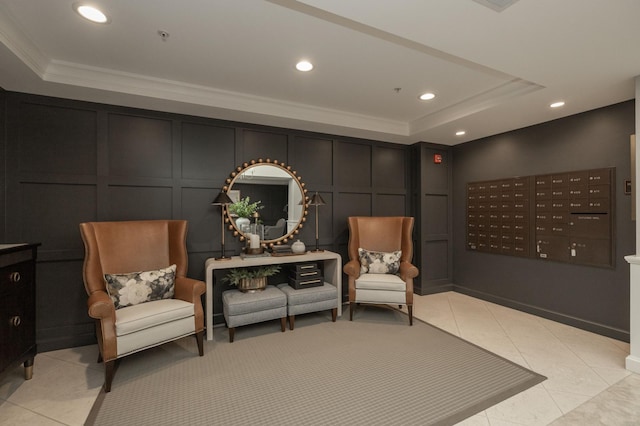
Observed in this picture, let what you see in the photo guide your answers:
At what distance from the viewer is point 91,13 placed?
1903mm

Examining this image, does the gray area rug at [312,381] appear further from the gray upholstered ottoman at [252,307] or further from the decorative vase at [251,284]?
the decorative vase at [251,284]

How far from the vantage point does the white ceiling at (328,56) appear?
5.85ft

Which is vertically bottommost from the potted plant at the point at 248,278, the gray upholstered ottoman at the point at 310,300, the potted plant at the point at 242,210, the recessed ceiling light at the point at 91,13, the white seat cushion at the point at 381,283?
the gray upholstered ottoman at the point at 310,300

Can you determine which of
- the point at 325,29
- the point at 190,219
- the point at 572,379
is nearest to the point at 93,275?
the point at 190,219

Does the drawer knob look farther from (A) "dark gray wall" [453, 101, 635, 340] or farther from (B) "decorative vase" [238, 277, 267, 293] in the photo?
(A) "dark gray wall" [453, 101, 635, 340]

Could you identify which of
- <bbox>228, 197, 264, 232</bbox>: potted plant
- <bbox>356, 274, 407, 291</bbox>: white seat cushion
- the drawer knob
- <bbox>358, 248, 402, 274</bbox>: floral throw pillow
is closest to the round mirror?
<bbox>228, 197, 264, 232</bbox>: potted plant

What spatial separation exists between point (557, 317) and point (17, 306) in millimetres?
5164

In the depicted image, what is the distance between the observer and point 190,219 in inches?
131

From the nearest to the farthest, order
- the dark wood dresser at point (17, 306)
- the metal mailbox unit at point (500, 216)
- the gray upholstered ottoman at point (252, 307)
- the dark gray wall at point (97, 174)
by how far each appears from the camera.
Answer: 1. the dark wood dresser at point (17, 306)
2. the dark gray wall at point (97, 174)
3. the gray upholstered ottoman at point (252, 307)
4. the metal mailbox unit at point (500, 216)

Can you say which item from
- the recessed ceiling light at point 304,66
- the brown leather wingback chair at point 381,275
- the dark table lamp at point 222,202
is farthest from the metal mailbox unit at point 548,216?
the dark table lamp at point 222,202

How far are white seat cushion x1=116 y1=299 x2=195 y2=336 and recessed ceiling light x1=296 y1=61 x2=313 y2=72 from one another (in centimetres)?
229

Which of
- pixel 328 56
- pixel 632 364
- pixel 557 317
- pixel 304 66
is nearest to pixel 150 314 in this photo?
pixel 304 66

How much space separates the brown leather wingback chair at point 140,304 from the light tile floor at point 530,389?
33cm

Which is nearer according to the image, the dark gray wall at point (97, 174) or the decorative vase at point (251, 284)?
the dark gray wall at point (97, 174)
